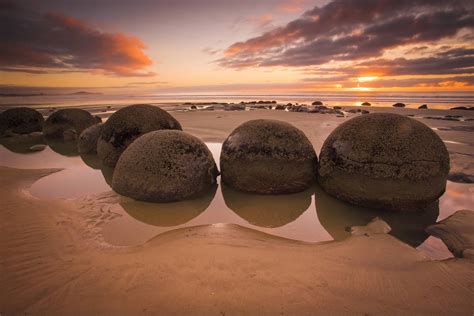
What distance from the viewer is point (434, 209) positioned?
4227 mm

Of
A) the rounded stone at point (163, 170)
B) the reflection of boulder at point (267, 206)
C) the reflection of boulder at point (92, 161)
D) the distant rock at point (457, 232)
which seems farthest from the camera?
the reflection of boulder at point (92, 161)

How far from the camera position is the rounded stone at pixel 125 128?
627 cm

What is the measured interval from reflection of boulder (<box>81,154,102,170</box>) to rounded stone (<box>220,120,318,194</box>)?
3.87 meters

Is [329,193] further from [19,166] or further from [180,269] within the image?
[19,166]

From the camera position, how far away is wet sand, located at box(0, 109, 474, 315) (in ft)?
7.05

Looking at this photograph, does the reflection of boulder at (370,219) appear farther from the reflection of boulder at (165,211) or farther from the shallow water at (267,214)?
the reflection of boulder at (165,211)

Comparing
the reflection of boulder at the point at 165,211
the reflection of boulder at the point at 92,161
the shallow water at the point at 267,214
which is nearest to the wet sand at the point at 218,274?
the shallow water at the point at 267,214

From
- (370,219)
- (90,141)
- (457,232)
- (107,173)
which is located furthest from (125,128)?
(457,232)

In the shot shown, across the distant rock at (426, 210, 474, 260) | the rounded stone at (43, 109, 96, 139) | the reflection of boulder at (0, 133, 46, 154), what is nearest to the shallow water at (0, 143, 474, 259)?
the distant rock at (426, 210, 474, 260)

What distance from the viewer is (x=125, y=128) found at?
20.8 ft

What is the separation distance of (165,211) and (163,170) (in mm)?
662

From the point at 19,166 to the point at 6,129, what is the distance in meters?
6.08

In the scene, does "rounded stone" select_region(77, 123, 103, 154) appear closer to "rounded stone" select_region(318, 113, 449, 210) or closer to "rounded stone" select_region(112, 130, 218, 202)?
"rounded stone" select_region(112, 130, 218, 202)

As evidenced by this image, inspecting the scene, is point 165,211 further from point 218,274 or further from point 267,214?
point 218,274
